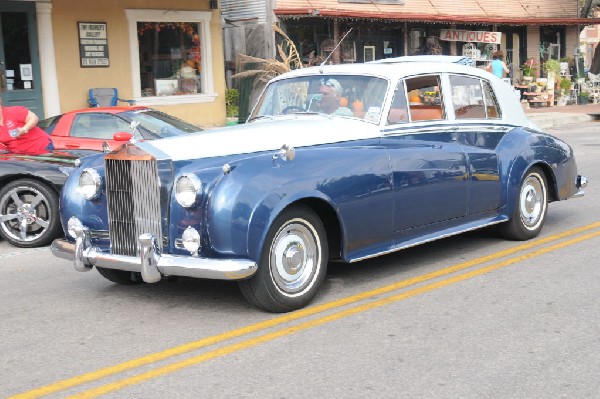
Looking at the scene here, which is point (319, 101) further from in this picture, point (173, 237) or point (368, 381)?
point (368, 381)

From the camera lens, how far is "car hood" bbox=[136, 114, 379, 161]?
537 centimetres

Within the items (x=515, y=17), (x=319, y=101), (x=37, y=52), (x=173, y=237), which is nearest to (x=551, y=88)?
(x=515, y=17)

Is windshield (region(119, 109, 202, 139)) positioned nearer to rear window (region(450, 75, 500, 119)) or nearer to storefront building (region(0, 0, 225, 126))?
rear window (region(450, 75, 500, 119))

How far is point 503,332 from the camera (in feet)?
16.3

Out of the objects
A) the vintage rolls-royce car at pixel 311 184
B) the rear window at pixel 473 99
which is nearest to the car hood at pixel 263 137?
the vintage rolls-royce car at pixel 311 184

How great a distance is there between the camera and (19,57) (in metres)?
16.3

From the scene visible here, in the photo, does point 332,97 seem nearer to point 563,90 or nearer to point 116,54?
point 116,54

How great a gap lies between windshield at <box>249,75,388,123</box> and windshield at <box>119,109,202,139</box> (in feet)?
11.3

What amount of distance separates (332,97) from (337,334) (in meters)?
2.35

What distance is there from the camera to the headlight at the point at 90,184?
18.6ft

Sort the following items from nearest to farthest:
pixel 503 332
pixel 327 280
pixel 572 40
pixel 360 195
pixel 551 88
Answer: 1. pixel 503 332
2. pixel 360 195
3. pixel 327 280
4. pixel 551 88
5. pixel 572 40

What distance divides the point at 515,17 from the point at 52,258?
24916 millimetres

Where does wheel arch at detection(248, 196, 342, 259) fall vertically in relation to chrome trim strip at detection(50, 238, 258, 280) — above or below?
above

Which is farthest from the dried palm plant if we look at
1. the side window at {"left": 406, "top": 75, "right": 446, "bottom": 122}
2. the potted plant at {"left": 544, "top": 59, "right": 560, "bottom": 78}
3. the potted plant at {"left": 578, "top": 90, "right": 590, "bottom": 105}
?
the side window at {"left": 406, "top": 75, "right": 446, "bottom": 122}
